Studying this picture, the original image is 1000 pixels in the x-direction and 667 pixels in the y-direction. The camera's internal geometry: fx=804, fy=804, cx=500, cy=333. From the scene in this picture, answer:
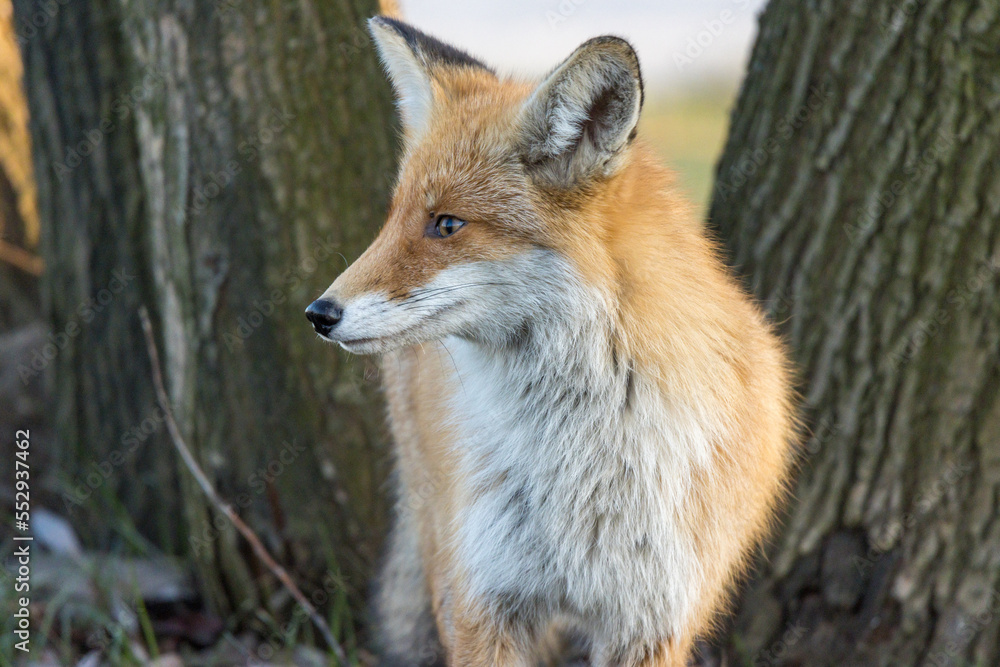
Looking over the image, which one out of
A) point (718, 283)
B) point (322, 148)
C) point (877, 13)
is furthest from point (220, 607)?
point (877, 13)

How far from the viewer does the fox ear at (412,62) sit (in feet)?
9.13

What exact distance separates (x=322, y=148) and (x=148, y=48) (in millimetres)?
843

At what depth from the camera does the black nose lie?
7.34 feet

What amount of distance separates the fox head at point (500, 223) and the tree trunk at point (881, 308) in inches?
50.9

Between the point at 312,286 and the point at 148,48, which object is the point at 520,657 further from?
the point at 148,48

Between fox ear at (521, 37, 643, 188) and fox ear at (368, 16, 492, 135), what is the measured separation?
0.52 m

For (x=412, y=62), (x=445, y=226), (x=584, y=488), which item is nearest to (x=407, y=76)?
(x=412, y=62)

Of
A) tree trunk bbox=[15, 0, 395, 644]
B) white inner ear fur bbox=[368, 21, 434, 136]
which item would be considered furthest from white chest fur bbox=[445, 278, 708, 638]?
tree trunk bbox=[15, 0, 395, 644]

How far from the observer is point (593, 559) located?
255 cm

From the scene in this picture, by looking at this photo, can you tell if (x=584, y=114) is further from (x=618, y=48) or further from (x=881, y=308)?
(x=881, y=308)

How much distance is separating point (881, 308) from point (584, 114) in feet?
5.38

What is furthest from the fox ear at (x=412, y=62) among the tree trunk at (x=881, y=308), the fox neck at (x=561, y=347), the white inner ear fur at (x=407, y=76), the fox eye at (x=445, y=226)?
the tree trunk at (x=881, y=308)

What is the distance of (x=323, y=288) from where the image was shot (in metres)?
3.67

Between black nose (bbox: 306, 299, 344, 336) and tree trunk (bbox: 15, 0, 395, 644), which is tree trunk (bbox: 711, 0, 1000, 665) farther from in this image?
black nose (bbox: 306, 299, 344, 336)
